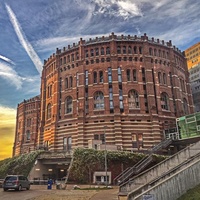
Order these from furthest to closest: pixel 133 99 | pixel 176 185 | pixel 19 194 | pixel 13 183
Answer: pixel 133 99
pixel 13 183
pixel 19 194
pixel 176 185

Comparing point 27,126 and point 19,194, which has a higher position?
point 27,126

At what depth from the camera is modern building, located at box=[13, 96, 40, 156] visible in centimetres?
Answer: 7400

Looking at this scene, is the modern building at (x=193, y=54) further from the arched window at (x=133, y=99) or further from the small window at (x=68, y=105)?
the small window at (x=68, y=105)

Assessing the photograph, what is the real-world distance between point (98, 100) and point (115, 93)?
4.04 m

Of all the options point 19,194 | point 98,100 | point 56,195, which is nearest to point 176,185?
point 56,195

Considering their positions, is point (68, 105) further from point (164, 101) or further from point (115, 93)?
point (164, 101)

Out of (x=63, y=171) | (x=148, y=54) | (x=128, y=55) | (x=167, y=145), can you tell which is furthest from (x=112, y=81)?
(x=63, y=171)

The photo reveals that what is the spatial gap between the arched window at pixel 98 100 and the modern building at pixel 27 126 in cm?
3081

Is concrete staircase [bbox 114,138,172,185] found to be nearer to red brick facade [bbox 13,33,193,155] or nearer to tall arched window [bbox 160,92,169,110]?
red brick facade [bbox 13,33,193,155]

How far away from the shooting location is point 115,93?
49.0m

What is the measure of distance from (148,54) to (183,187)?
4212 cm

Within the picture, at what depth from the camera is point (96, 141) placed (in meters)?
43.2

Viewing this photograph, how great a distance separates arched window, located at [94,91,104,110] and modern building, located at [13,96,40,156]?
1213 inches

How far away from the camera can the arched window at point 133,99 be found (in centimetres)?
4938
